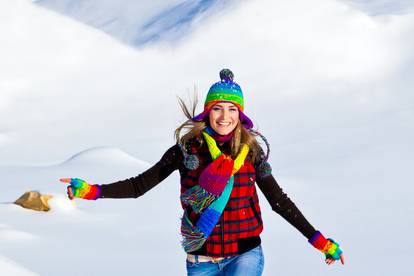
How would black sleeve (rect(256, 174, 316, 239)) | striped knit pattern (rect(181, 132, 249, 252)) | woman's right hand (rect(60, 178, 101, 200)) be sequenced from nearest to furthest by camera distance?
striped knit pattern (rect(181, 132, 249, 252)), woman's right hand (rect(60, 178, 101, 200)), black sleeve (rect(256, 174, 316, 239))

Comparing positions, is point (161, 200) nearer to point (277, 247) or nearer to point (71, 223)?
point (71, 223)

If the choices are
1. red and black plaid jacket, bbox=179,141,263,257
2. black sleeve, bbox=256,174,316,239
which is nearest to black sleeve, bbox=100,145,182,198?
red and black plaid jacket, bbox=179,141,263,257

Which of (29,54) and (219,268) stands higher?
(29,54)

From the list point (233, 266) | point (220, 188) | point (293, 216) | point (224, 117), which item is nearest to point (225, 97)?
point (224, 117)

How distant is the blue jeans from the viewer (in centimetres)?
298

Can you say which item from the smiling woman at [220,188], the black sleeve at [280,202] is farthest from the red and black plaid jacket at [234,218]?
the black sleeve at [280,202]

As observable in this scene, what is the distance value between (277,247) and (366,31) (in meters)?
20.6

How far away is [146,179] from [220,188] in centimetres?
43

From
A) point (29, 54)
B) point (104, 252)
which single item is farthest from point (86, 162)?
point (29, 54)

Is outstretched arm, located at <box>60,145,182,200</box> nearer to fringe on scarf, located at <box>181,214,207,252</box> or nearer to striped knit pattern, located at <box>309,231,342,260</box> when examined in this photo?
fringe on scarf, located at <box>181,214,207,252</box>

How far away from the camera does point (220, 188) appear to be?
2.91 metres

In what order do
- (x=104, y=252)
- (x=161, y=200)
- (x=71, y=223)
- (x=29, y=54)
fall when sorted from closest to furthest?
(x=104, y=252), (x=71, y=223), (x=161, y=200), (x=29, y=54)

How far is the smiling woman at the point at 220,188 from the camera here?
2943mm

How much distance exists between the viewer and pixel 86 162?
43.8ft
